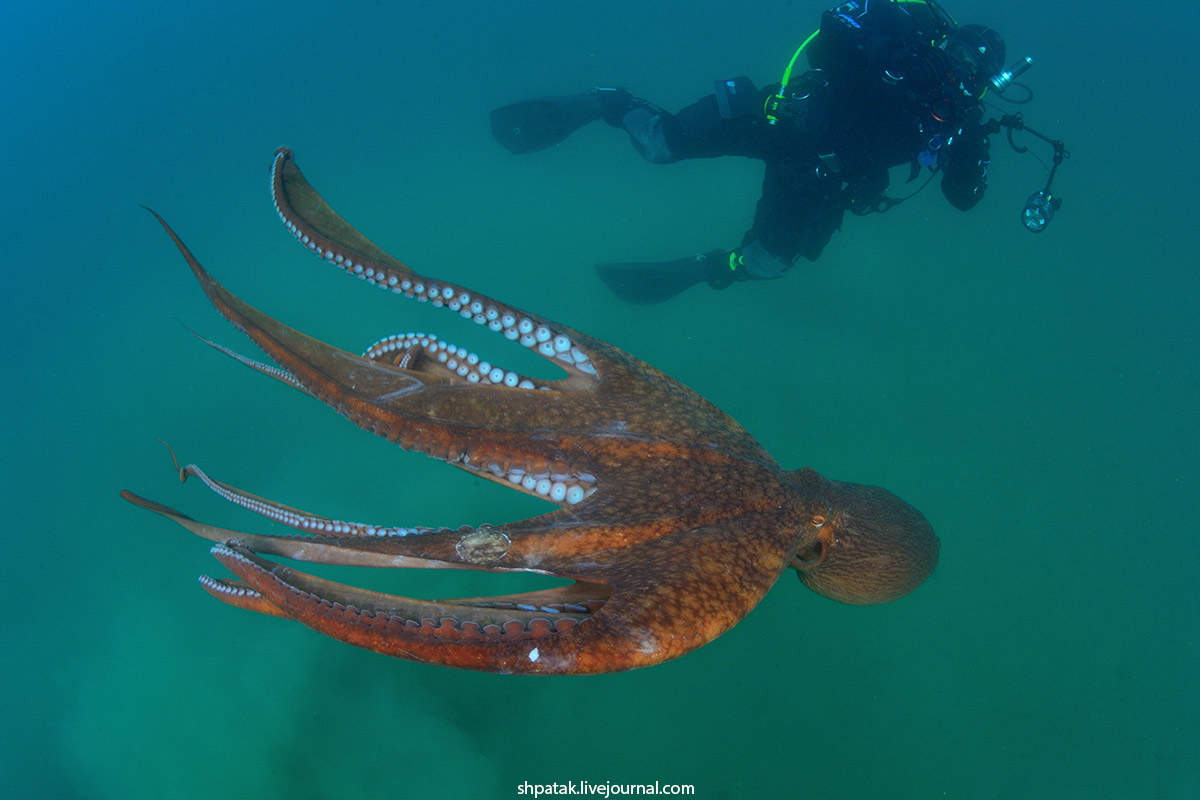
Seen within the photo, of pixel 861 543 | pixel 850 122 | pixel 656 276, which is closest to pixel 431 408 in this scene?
pixel 861 543

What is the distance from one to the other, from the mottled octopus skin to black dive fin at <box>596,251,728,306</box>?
20.0 feet

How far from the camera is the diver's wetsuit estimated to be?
17.4ft

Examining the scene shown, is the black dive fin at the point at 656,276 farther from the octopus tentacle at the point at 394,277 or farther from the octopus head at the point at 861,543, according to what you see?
the octopus tentacle at the point at 394,277

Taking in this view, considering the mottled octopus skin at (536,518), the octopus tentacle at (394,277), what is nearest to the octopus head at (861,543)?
the mottled octopus skin at (536,518)

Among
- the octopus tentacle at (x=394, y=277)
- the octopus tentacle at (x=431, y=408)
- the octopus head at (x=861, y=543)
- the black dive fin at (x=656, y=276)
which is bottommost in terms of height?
the octopus head at (x=861, y=543)

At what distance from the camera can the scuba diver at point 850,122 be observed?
5.34 meters

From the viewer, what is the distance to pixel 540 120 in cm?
977

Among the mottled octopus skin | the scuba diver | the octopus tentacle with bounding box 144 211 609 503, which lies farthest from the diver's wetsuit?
the octopus tentacle with bounding box 144 211 609 503

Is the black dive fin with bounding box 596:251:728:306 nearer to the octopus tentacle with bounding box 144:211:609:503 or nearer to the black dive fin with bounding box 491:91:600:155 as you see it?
the black dive fin with bounding box 491:91:600:155

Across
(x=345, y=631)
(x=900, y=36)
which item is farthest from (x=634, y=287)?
(x=345, y=631)

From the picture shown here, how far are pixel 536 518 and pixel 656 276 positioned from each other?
7017 millimetres

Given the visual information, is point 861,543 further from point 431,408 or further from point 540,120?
point 540,120

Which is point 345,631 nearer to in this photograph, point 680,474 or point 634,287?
point 680,474

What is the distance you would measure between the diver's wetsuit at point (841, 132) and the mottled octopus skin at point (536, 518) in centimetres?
449
